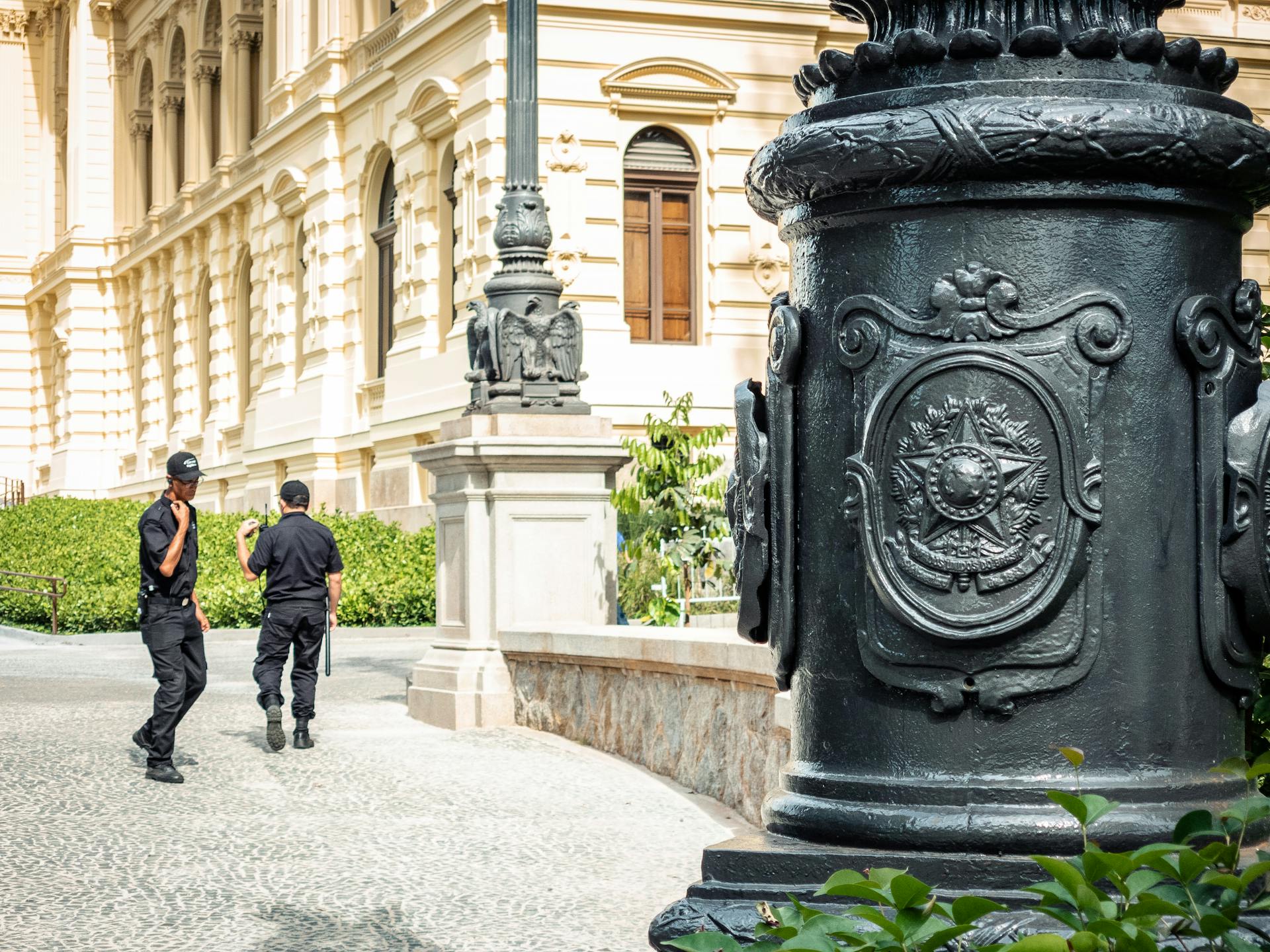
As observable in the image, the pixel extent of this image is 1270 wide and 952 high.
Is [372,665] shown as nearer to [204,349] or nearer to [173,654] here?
[173,654]

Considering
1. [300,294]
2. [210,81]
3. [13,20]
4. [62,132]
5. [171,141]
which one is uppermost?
[13,20]

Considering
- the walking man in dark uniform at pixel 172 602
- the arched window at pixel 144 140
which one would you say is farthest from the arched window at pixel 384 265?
the arched window at pixel 144 140

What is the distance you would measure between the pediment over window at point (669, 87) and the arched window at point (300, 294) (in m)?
10.3

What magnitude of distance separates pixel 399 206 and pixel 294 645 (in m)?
16.9

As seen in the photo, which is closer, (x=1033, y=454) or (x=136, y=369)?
(x=1033, y=454)

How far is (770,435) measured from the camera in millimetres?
3660

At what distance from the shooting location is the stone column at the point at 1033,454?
3.27m

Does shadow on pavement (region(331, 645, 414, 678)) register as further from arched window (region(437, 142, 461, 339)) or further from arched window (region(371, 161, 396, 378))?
arched window (region(371, 161, 396, 378))

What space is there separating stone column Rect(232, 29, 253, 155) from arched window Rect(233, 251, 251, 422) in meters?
2.79

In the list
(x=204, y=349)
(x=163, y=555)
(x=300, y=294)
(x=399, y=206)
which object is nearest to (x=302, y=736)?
(x=163, y=555)

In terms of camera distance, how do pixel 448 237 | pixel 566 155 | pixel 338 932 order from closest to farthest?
pixel 338 932
pixel 566 155
pixel 448 237

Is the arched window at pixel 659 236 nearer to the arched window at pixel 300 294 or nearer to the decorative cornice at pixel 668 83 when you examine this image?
the decorative cornice at pixel 668 83

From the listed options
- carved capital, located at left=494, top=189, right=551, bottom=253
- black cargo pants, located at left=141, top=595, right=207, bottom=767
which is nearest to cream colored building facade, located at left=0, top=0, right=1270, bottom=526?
carved capital, located at left=494, top=189, right=551, bottom=253

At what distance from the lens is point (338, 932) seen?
723 centimetres
